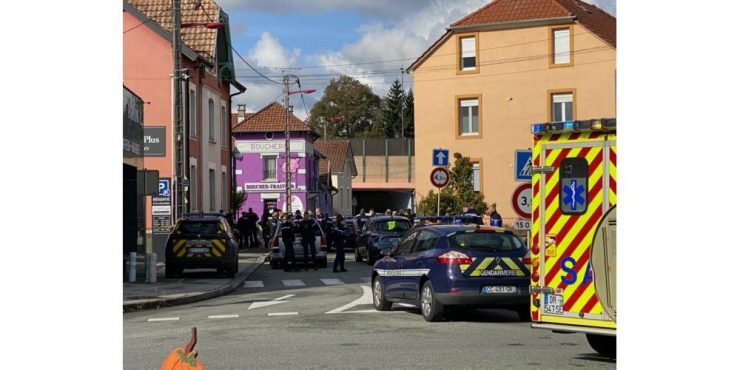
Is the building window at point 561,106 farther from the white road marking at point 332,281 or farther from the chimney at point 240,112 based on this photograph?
the chimney at point 240,112

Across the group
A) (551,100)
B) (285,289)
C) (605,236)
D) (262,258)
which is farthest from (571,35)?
(605,236)

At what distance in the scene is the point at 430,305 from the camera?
17.4 metres

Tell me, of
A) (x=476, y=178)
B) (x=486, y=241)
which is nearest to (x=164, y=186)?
(x=486, y=241)

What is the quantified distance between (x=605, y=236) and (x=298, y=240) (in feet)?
73.1

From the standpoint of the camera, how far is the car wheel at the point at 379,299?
19266 millimetres

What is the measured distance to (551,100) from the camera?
52281 millimetres

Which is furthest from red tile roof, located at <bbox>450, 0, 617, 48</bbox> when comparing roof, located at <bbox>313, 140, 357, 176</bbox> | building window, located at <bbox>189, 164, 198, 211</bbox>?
roof, located at <bbox>313, 140, 357, 176</bbox>

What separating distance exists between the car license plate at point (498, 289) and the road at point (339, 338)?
0.47 meters

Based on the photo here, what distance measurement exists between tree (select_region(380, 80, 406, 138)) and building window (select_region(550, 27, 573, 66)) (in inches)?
3023

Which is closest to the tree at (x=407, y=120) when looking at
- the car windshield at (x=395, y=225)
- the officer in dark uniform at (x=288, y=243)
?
the car windshield at (x=395, y=225)

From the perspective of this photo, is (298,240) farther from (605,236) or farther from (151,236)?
(605,236)

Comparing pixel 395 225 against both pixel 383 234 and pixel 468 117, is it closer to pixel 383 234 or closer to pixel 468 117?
pixel 383 234

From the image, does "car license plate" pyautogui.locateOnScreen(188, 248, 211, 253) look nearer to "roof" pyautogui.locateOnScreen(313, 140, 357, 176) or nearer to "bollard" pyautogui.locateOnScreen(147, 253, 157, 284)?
"bollard" pyautogui.locateOnScreen(147, 253, 157, 284)

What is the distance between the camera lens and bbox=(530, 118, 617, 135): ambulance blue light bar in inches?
481
